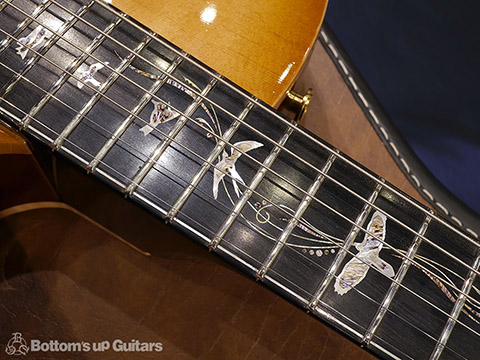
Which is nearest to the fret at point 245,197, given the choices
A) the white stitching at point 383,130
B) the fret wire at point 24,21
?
the fret wire at point 24,21

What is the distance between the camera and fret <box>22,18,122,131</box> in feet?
2.12

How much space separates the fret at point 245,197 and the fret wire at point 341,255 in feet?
0.42

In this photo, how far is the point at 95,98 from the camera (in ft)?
2.17

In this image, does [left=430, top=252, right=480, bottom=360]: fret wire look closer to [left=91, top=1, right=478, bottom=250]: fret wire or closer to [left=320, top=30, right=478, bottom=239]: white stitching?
[left=91, top=1, right=478, bottom=250]: fret wire

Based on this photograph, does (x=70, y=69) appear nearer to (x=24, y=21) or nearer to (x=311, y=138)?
(x=24, y=21)

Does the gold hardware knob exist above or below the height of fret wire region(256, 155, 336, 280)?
above

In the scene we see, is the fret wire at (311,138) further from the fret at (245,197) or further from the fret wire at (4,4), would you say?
the fret wire at (4,4)

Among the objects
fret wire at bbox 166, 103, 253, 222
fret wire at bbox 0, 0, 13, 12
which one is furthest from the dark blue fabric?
fret wire at bbox 0, 0, 13, 12

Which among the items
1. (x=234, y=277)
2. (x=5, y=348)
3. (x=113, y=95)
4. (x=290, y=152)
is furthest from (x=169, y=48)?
(x=5, y=348)

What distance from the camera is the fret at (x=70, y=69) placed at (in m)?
0.65

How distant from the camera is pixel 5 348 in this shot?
2.68ft

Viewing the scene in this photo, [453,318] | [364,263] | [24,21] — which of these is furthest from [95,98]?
[453,318]

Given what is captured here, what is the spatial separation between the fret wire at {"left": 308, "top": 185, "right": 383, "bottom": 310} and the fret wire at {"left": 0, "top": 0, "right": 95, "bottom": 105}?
1.49 ft

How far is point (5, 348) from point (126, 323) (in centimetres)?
19
